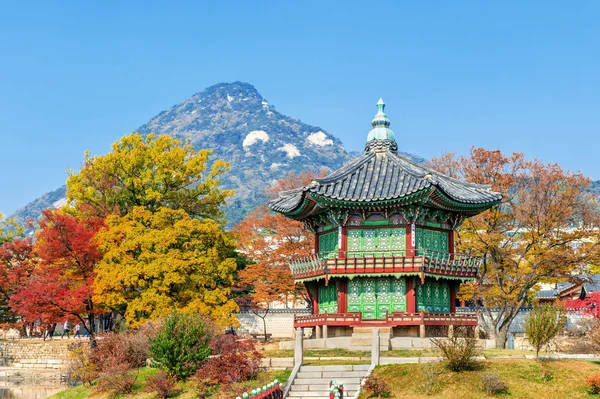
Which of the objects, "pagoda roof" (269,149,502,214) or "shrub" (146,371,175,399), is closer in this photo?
"shrub" (146,371,175,399)

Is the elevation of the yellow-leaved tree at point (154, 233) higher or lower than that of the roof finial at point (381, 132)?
lower

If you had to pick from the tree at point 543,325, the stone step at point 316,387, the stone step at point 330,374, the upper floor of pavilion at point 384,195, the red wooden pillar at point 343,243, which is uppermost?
the upper floor of pavilion at point 384,195

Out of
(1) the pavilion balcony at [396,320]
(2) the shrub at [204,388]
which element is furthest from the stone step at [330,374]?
(1) the pavilion balcony at [396,320]

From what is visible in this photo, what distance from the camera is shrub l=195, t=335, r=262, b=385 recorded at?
1177 inches

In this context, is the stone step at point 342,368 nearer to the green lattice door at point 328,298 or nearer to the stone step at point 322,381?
the stone step at point 322,381

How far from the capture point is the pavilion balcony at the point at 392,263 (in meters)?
37.3

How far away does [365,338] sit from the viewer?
120 feet

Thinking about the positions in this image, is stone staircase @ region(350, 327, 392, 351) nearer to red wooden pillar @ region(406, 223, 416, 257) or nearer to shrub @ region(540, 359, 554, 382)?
red wooden pillar @ region(406, 223, 416, 257)

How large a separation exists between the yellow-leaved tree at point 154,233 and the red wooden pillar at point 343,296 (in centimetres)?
1015

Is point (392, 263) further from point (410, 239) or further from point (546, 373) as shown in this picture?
point (546, 373)

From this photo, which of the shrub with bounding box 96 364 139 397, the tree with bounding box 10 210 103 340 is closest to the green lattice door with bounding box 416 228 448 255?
the shrub with bounding box 96 364 139 397

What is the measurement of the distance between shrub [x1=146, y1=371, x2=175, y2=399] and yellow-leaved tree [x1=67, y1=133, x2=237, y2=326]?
12.0 meters

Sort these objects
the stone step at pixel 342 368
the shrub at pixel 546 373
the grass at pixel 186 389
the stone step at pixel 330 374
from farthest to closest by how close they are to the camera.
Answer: the stone step at pixel 342 368 → the stone step at pixel 330 374 → the grass at pixel 186 389 → the shrub at pixel 546 373

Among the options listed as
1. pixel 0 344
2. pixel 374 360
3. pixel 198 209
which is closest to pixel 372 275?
pixel 374 360
